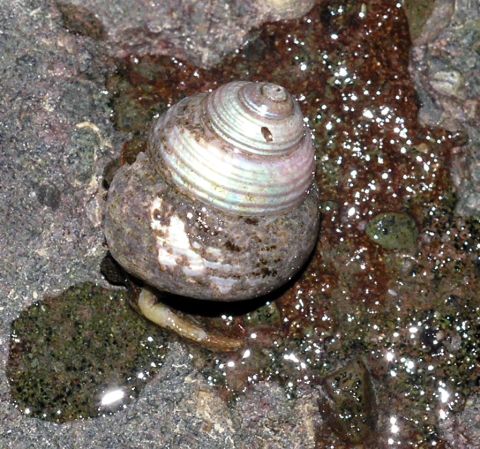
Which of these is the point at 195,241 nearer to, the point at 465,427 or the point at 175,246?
the point at 175,246

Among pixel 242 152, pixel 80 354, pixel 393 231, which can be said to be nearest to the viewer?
pixel 242 152

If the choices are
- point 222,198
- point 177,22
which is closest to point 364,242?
point 222,198

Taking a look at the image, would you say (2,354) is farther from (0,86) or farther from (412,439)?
(412,439)

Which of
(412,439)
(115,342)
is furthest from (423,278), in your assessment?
(115,342)

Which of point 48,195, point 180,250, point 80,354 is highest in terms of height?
point 180,250

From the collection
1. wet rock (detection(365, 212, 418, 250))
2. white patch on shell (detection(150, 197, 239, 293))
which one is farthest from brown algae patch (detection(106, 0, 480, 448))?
white patch on shell (detection(150, 197, 239, 293))

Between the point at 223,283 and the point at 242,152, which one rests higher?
the point at 242,152

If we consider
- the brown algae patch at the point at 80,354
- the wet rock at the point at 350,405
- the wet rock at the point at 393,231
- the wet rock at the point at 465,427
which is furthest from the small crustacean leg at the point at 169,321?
the wet rock at the point at 465,427
